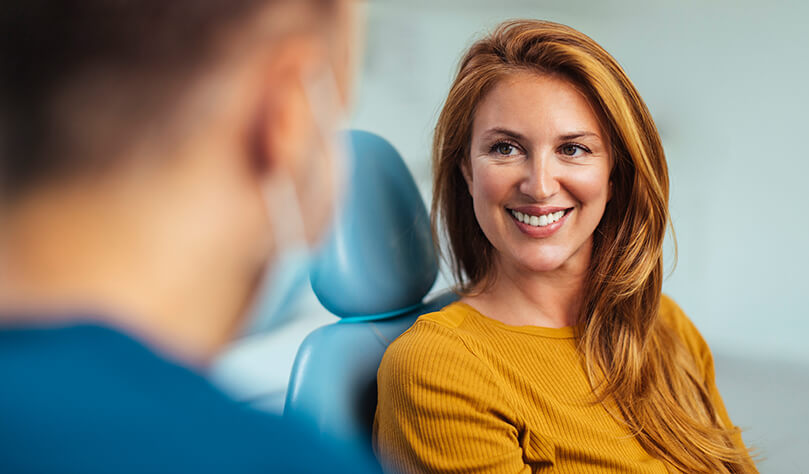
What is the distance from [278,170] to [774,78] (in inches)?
95.9

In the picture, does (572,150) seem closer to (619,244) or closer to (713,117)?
(619,244)

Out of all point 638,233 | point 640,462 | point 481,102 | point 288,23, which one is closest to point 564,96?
point 481,102

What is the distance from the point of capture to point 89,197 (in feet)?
0.81

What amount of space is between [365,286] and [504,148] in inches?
13.6

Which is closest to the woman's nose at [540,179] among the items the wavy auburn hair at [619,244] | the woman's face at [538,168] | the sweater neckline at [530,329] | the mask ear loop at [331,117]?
the woman's face at [538,168]

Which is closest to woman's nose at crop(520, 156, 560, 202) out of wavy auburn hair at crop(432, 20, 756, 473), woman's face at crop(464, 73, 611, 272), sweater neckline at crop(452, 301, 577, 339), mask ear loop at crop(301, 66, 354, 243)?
woman's face at crop(464, 73, 611, 272)

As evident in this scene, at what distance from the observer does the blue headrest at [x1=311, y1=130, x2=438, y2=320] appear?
1.20 m

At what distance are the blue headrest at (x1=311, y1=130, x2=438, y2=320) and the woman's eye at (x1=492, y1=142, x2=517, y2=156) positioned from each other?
0.22 m

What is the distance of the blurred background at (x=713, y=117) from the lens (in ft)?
7.34

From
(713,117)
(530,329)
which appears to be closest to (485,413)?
(530,329)

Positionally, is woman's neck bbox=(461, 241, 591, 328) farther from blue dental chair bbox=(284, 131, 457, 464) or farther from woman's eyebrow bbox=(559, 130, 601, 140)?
woman's eyebrow bbox=(559, 130, 601, 140)

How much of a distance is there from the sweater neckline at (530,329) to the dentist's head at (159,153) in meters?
0.99

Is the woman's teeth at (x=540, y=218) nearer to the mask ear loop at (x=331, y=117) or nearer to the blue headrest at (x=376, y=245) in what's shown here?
the blue headrest at (x=376, y=245)

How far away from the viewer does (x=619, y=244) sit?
128 cm
